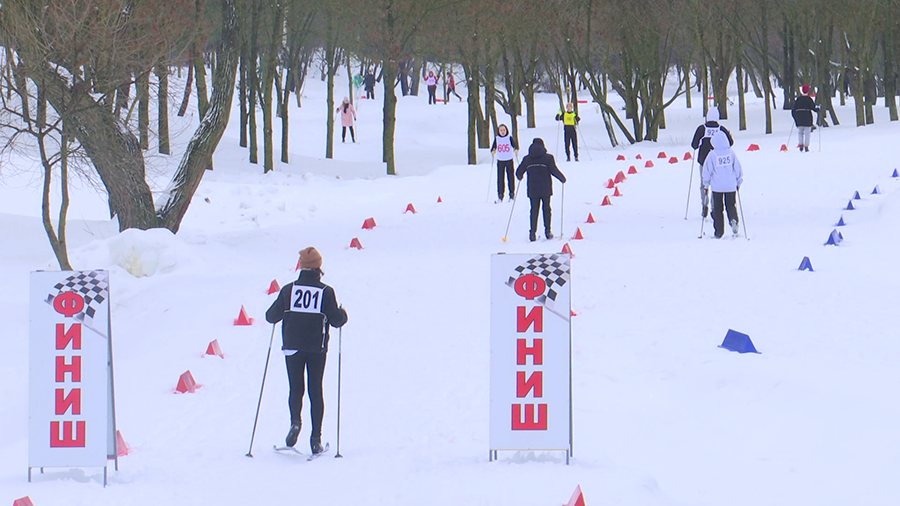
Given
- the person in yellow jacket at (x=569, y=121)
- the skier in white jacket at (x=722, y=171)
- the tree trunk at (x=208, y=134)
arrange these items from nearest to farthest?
the skier in white jacket at (x=722, y=171) < the tree trunk at (x=208, y=134) < the person in yellow jacket at (x=569, y=121)

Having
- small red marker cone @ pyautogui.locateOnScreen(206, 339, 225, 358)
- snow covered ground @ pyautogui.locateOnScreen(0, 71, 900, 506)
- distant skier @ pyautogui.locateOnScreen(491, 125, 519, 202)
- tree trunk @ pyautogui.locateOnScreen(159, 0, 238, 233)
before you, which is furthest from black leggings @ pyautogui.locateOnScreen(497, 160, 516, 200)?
small red marker cone @ pyautogui.locateOnScreen(206, 339, 225, 358)

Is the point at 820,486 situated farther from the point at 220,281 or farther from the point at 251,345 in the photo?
the point at 220,281

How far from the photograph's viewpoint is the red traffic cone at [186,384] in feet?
28.7

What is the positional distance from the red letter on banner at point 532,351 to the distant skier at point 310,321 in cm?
121

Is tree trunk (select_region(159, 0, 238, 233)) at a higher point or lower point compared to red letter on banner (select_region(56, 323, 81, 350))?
higher

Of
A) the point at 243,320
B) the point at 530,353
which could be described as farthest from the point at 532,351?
the point at 243,320

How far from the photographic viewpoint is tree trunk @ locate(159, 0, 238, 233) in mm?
16250

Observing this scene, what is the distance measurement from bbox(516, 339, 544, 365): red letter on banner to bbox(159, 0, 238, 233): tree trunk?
1085 cm

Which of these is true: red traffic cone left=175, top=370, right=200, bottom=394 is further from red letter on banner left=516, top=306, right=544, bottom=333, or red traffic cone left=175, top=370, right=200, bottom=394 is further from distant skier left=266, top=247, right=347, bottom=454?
red letter on banner left=516, top=306, right=544, bottom=333

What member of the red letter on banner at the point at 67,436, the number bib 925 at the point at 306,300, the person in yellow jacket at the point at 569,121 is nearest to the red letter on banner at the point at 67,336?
the red letter on banner at the point at 67,436

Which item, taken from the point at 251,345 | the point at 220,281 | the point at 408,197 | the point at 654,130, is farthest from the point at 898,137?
the point at 251,345

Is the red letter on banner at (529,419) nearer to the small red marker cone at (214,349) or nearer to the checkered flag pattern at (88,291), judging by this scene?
the checkered flag pattern at (88,291)

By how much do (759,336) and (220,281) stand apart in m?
6.77

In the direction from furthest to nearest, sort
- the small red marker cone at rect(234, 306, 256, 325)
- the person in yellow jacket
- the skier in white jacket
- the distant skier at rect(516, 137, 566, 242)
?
the person in yellow jacket
the distant skier at rect(516, 137, 566, 242)
the skier in white jacket
the small red marker cone at rect(234, 306, 256, 325)
